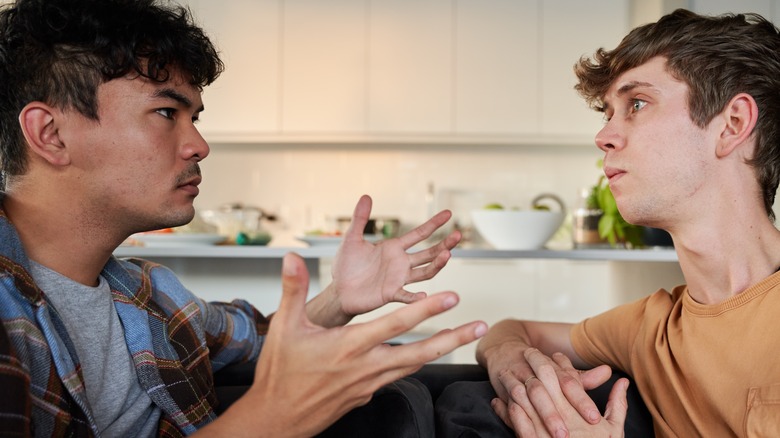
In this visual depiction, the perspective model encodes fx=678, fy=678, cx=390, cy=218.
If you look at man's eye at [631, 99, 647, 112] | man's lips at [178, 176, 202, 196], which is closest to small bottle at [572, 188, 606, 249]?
man's eye at [631, 99, 647, 112]

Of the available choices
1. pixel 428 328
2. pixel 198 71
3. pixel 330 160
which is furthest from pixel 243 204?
pixel 198 71

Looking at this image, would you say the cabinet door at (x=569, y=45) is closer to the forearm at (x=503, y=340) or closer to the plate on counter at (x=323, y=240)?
the plate on counter at (x=323, y=240)

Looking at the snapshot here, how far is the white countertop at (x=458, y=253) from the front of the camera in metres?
2.56

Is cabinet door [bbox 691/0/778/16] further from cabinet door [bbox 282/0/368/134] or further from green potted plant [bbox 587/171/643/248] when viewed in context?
cabinet door [bbox 282/0/368/134]

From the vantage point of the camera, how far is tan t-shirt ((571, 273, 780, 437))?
1.04 m

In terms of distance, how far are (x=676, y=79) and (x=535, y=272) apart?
9.27 feet

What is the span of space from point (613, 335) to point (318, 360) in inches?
32.1

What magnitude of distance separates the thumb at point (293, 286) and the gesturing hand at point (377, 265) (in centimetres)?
40

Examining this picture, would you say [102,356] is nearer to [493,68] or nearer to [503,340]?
[503,340]

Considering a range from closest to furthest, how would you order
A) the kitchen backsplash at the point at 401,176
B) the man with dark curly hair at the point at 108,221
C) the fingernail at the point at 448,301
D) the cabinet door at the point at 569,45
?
the fingernail at the point at 448,301
the man with dark curly hair at the point at 108,221
the cabinet door at the point at 569,45
the kitchen backsplash at the point at 401,176

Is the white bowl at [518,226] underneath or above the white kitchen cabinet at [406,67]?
underneath

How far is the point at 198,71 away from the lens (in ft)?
4.33

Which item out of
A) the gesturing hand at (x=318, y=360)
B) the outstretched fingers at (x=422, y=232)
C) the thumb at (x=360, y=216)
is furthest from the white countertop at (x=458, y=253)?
the gesturing hand at (x=318, y=360)

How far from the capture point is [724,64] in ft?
4.12
